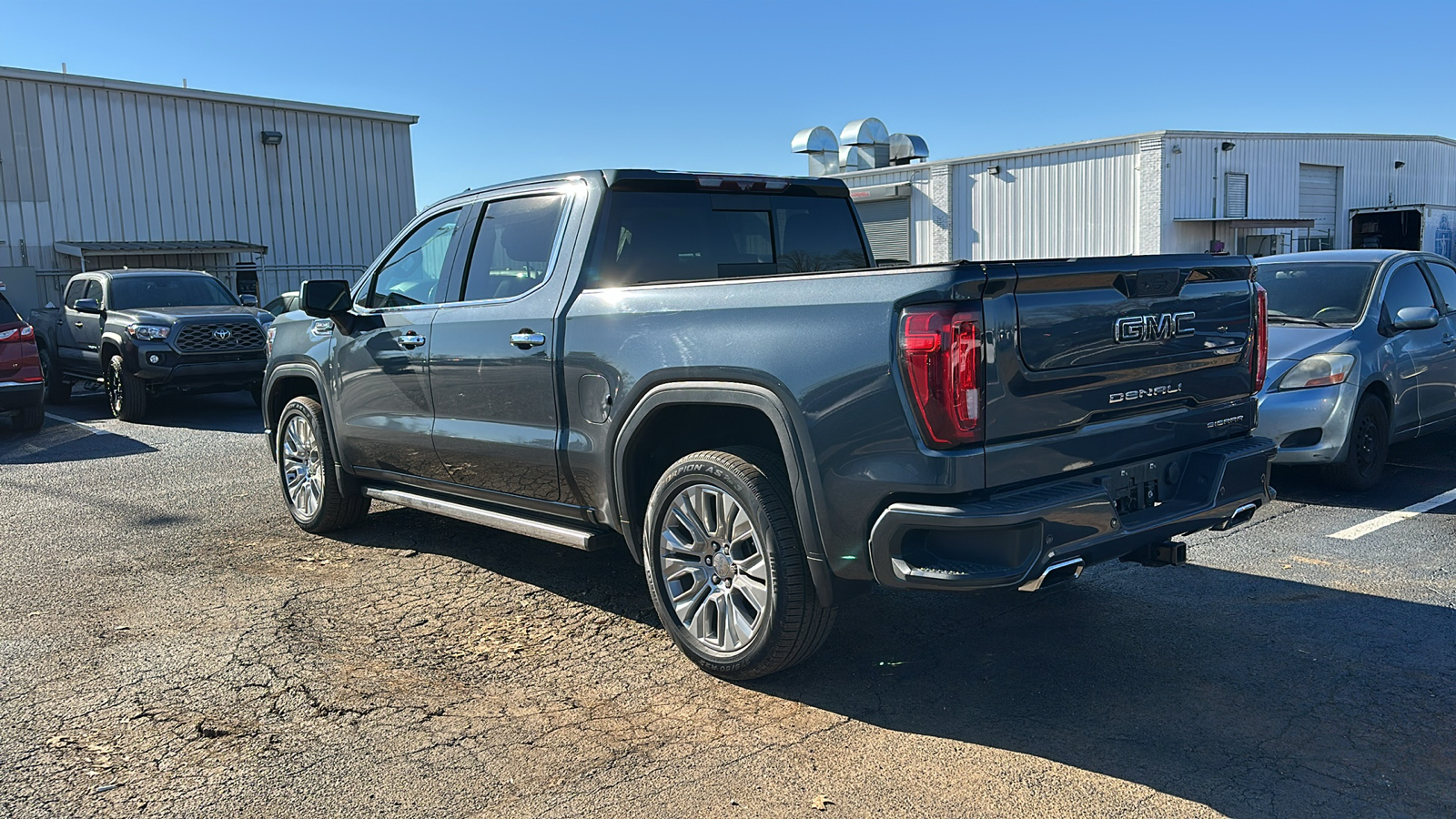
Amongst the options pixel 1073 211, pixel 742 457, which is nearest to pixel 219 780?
pixel 742 457

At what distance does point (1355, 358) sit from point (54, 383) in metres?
15.2

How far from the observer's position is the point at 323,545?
649cm

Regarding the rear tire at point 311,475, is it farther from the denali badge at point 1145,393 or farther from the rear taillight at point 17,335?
the rear taillight at point 17,335

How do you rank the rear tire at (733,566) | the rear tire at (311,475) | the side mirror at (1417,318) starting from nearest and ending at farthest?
the rear tire at (733,566) < the rear tire at (311,475) < the side mirror at (1417,318)

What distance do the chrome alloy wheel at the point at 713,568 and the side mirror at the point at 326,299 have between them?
2.66m

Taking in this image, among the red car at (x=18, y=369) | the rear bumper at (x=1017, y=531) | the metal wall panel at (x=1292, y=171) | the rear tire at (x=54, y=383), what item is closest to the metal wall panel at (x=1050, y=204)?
the metal wall panel at (x=1292, y=171)

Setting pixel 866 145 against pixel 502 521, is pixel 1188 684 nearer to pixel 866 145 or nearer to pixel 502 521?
pixel 502 521

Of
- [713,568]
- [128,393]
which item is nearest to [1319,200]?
[128,393]

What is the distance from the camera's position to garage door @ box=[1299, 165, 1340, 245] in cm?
2897

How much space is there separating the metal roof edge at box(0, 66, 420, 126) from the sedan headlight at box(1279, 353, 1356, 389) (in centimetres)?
2257

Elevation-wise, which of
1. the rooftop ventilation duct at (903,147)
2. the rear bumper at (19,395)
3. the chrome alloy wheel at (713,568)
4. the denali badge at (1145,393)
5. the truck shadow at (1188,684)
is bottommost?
the truck shadow at (1188,684)

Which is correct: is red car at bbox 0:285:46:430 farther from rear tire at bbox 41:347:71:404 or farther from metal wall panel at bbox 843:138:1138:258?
metal wall panel at bbox 843:138:1138:258

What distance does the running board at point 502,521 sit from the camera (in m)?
4.76

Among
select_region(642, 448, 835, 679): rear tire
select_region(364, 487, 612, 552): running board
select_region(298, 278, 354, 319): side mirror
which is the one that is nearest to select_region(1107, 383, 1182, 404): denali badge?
select_region(642, 448, 835, 679): rear tire
